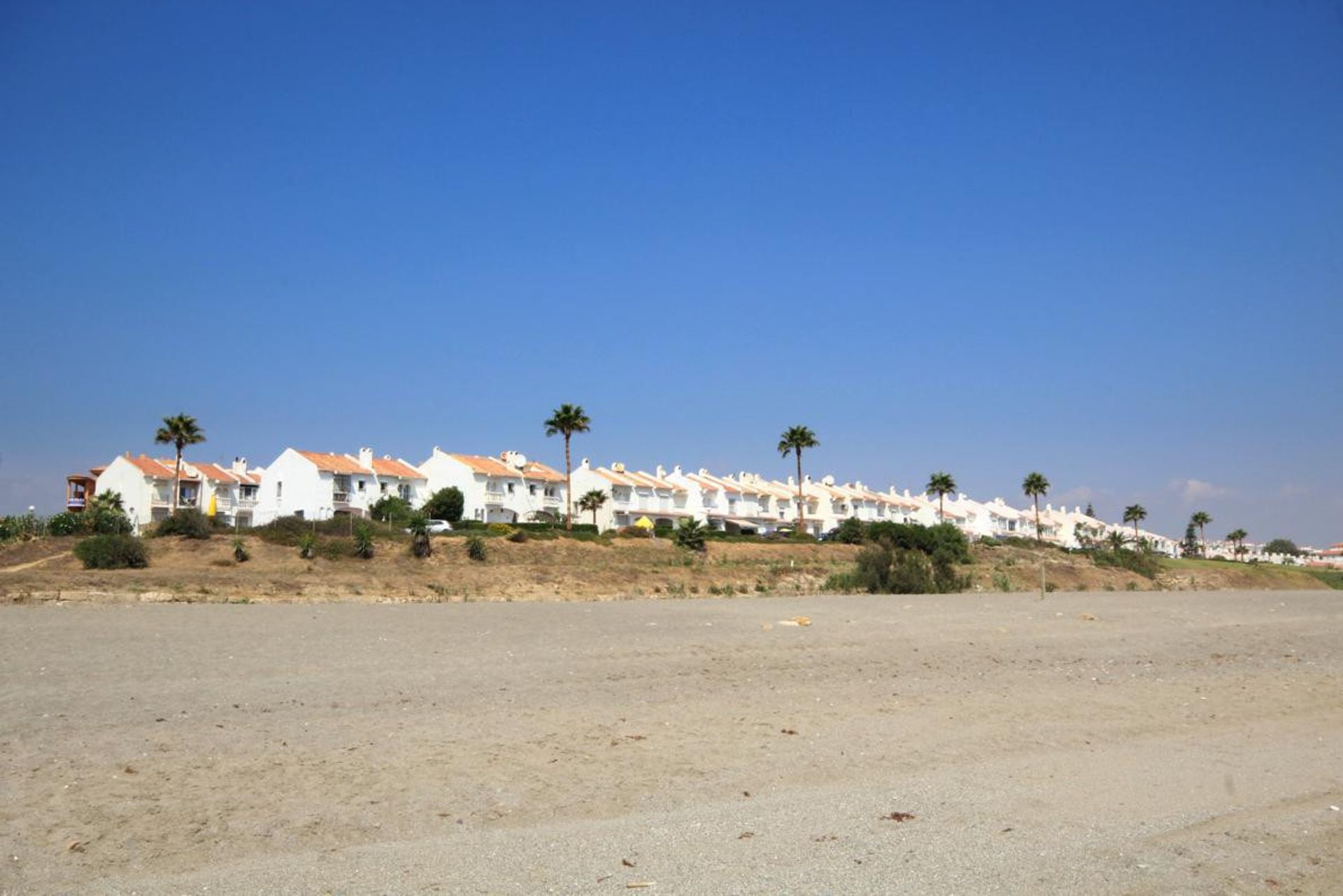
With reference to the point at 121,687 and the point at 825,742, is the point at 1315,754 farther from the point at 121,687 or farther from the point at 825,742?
the point at 121,687

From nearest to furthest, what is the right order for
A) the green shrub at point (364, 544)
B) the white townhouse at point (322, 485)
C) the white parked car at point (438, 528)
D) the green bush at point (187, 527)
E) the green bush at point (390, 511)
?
the green shrub at point (364, 544)
the green bush at point (187, 527)
the white parked car at point (438, 528)
the green bush at point (390, 511)
the white townhouse at point (322, 485)

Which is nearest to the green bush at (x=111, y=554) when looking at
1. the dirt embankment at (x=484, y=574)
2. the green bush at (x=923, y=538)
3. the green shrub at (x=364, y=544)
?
the dirt embankment at (x=484, y=574)

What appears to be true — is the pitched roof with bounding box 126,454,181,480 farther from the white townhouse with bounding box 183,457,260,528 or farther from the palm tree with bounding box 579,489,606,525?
the palm tree with bounding box 579,489,606,525

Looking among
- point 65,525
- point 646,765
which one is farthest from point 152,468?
point 646,765

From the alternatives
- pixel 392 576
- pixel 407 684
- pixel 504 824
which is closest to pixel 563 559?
pixel 392 576

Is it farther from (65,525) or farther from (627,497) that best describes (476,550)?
(627,497)

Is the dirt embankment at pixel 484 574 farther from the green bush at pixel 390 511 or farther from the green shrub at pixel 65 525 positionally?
the green bush at pixel 390 511

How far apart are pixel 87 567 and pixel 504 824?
32267mm

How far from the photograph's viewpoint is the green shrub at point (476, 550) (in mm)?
44278

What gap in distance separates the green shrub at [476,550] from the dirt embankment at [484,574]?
267 mm

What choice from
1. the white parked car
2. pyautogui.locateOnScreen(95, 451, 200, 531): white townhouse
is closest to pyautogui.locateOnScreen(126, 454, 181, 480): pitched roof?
pyautogui.locateOnScreen(95, 451, 200, 531): white townhouse

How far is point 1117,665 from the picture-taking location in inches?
780

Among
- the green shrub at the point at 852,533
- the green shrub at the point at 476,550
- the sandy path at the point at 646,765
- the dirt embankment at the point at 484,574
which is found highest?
the green shrub at the point at 852,533

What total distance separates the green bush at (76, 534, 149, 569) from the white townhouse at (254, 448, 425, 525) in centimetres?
4230
